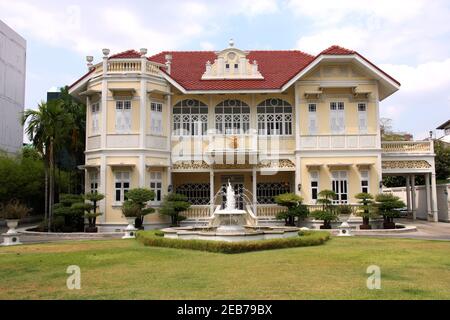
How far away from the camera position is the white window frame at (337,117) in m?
24.8

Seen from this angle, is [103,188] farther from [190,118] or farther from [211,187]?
[190,118]

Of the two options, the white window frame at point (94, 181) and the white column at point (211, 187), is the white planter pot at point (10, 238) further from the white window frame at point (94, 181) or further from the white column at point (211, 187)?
the white column at point (211, 187)

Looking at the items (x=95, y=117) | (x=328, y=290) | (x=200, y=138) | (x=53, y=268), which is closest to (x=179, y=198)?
(x=200, y=138)

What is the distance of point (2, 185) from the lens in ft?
88.1

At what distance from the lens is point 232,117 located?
25.6m

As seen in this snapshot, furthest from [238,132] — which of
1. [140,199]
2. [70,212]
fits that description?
[70,212]

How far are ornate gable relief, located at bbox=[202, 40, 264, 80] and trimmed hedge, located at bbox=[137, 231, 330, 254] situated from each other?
40.7 feet

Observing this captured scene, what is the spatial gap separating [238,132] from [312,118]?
4086mm

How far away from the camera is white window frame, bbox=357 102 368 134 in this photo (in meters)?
24.8

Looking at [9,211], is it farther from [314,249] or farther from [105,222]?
[314,249]

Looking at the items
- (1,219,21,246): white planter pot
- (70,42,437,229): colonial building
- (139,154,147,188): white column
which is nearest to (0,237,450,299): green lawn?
(1,219,21,246): white planter pot

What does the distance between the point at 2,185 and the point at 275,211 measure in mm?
15910

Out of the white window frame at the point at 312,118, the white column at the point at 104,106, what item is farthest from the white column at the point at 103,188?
the white window frame at the point at 312,118

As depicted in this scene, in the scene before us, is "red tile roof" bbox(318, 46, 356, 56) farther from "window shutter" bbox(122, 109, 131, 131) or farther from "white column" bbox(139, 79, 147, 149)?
"window shutter" bbox(122, 109, 131, 131)
